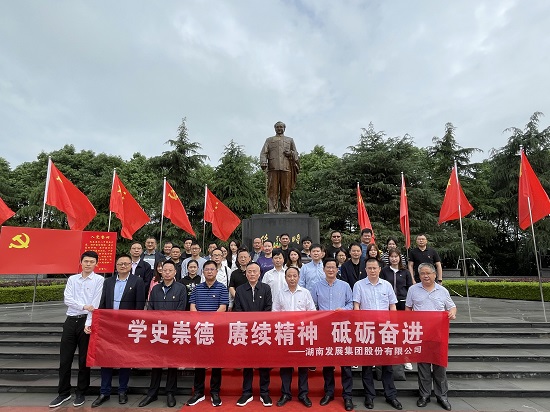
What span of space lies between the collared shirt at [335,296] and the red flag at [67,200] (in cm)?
581

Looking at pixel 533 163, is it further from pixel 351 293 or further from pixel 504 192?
pixel 351 293

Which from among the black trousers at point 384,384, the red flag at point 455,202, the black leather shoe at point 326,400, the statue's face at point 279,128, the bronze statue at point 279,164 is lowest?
the black leather shoe at point 326,400

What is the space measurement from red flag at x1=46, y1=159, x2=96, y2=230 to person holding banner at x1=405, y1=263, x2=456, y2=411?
684 cm

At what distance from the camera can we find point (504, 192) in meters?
21.6

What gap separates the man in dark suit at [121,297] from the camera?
4320 millimetres

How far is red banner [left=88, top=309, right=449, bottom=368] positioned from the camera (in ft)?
13.8

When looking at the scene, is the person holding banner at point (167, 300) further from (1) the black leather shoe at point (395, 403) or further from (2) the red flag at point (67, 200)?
(2) the red flag at point (67, 200)

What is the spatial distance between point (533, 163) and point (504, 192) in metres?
2.20

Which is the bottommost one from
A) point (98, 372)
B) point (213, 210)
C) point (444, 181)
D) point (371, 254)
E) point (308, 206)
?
point (98, 372)

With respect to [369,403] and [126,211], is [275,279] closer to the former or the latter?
[369,403]

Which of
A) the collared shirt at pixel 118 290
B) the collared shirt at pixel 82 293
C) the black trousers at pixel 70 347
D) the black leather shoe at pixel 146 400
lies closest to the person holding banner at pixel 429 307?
the black leather shoe at pixel 146 400

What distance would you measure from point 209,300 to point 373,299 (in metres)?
2.02

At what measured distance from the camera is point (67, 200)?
762 centimetres

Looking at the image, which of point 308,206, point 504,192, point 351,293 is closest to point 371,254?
point 351,293
